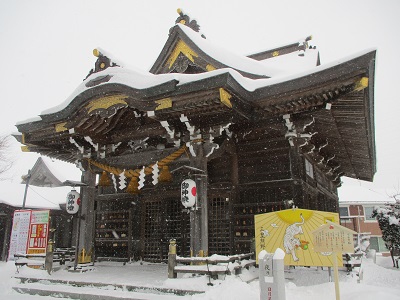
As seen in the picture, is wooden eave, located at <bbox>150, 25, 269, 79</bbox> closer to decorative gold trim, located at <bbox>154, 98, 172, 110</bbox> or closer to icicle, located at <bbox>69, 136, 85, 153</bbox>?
decorative gold trim, located at <bbox>154, 98, 172, 110</bbox>

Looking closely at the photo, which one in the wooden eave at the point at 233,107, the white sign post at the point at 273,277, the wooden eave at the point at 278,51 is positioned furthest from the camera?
the wooden eave at the point at 278,51

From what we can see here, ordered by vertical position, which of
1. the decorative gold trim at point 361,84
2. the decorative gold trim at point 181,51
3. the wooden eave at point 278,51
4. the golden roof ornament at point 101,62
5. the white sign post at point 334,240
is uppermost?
the wooden eave at point 278,51

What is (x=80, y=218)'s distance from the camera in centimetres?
1105

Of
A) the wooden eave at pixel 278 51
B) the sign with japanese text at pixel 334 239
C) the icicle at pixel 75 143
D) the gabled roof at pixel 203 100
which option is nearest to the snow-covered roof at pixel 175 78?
the gabled roof at pixel 203 100

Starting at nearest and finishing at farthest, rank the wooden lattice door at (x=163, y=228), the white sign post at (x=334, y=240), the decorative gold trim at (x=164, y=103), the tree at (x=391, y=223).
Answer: the white sign post at (x=334, y=240), the decorative gold trim at (x=164, y=103), the wooden lattice door at (x=163, y=228), the tree at (x=391, y=223)

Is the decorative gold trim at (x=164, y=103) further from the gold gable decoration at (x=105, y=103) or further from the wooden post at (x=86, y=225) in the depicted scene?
the wooden post at (x=86, y=225)

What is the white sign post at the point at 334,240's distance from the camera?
551cm

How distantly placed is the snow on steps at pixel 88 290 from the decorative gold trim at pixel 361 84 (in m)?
5.74

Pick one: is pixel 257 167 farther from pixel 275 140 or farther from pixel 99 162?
pixel 99 162

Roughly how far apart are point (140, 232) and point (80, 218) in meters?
2.58

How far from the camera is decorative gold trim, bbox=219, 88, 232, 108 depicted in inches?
304

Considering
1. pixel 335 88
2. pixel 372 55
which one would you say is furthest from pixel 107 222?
pixel 372 55

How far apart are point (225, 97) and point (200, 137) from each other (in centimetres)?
177

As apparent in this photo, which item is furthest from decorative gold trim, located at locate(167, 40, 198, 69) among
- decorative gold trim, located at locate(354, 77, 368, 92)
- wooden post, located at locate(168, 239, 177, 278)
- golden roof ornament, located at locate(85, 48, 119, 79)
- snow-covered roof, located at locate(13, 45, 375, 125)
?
wooden post, located at locate(168, 239, 177, 278)
